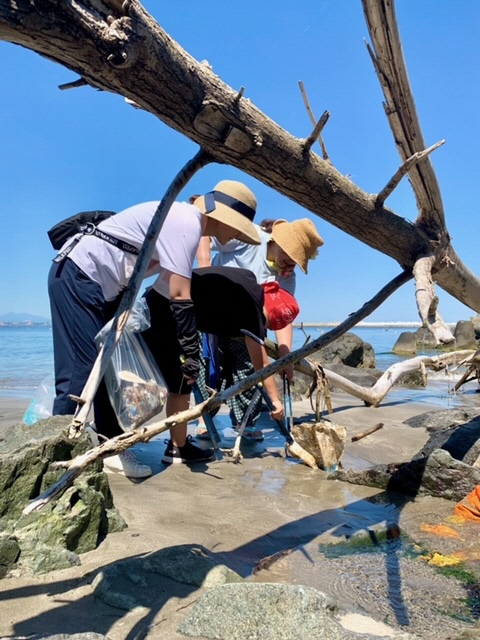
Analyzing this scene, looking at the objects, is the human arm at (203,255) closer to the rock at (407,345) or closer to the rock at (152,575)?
the rock at (152,575)

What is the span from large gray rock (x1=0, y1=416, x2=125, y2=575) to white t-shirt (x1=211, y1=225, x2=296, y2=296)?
2.74 m

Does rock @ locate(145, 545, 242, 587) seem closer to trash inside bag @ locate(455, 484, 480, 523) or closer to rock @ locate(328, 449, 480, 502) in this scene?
trash inside bag @ locate(455, 484, 480, 523)

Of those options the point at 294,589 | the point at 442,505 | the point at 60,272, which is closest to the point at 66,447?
the point at 60,272

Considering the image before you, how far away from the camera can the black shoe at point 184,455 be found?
3961mm

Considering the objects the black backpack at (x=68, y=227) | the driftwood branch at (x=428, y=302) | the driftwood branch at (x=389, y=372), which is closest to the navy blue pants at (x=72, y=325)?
the black backpack at (x=68, y=227)

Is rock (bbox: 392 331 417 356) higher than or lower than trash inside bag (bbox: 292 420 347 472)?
lower

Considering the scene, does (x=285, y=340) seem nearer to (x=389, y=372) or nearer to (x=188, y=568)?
(x=389, y=372)

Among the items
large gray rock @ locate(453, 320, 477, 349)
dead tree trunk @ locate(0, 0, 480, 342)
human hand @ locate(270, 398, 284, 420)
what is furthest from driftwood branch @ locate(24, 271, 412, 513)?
large gray rock @ locate(453, 320, 477, 349)

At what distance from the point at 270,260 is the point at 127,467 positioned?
7.53 ft

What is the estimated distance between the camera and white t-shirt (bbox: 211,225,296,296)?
4.95 metres

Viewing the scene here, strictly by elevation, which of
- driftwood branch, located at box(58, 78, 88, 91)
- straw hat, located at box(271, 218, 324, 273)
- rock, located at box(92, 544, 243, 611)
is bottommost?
rock, located at box(92, 544, 243, 611)

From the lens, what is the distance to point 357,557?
8.23ft

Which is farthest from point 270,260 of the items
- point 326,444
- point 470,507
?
point 470,507

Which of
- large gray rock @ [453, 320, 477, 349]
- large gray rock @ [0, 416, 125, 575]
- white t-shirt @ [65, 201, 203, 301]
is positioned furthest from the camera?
large gray rock @ [453, 320, 477, 349]
